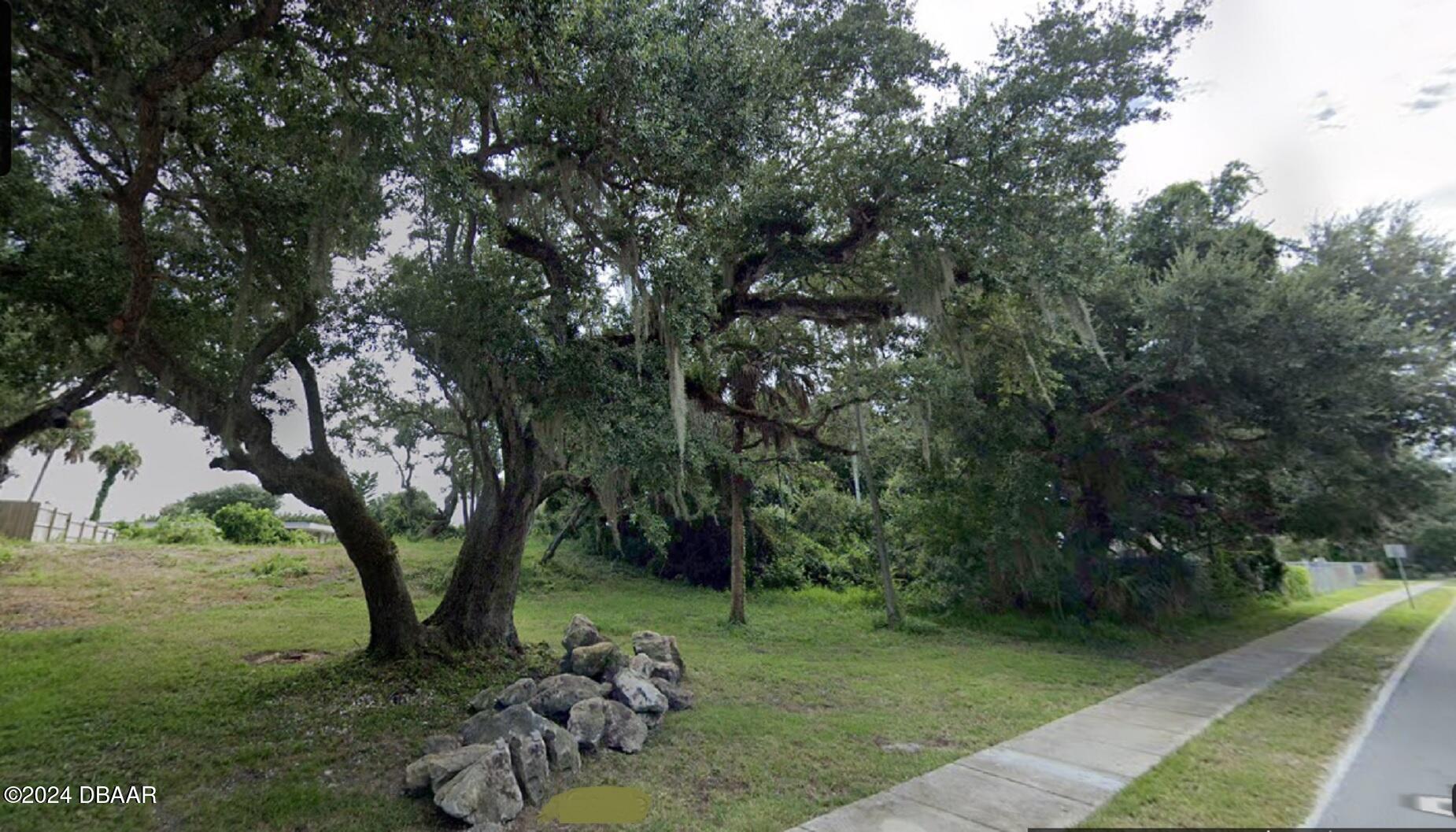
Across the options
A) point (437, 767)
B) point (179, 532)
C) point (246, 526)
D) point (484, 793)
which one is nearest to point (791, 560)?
point (437, 767)

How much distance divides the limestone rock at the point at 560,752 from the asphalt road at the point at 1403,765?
4901mm

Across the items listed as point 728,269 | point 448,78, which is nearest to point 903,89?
point 728,269

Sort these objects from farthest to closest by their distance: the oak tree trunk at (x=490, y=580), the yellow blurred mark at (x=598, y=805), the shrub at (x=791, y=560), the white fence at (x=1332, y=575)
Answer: the white fence at (x=1332, y=575)
the shrub at (x=791, y=560)
the oak tree trunk at (x=490, y=580)
the yellow blurred mark at (x=598, y=805)

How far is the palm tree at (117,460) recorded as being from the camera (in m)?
28.2

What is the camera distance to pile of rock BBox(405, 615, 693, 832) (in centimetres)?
391

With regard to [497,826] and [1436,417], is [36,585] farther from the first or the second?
[1436,417]

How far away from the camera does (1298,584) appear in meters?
21.4

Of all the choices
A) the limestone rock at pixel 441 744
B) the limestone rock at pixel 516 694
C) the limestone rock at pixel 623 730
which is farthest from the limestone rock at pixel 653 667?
the limestone rock at pixel 441 744

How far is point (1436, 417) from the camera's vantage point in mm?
9398

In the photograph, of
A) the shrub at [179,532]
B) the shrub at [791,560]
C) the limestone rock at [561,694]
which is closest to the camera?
the limestone rock at [561,694]

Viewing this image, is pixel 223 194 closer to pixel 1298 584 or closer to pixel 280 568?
pixel 280 568

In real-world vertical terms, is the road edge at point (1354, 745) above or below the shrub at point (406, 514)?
below

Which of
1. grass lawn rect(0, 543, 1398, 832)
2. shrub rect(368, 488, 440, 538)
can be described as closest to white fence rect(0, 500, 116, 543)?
grass lawn rect(0, 543, 1398, 832)

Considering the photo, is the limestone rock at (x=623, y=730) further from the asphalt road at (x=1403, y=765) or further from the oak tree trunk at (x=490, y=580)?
the asphalt road at (x=1403, y=765)
